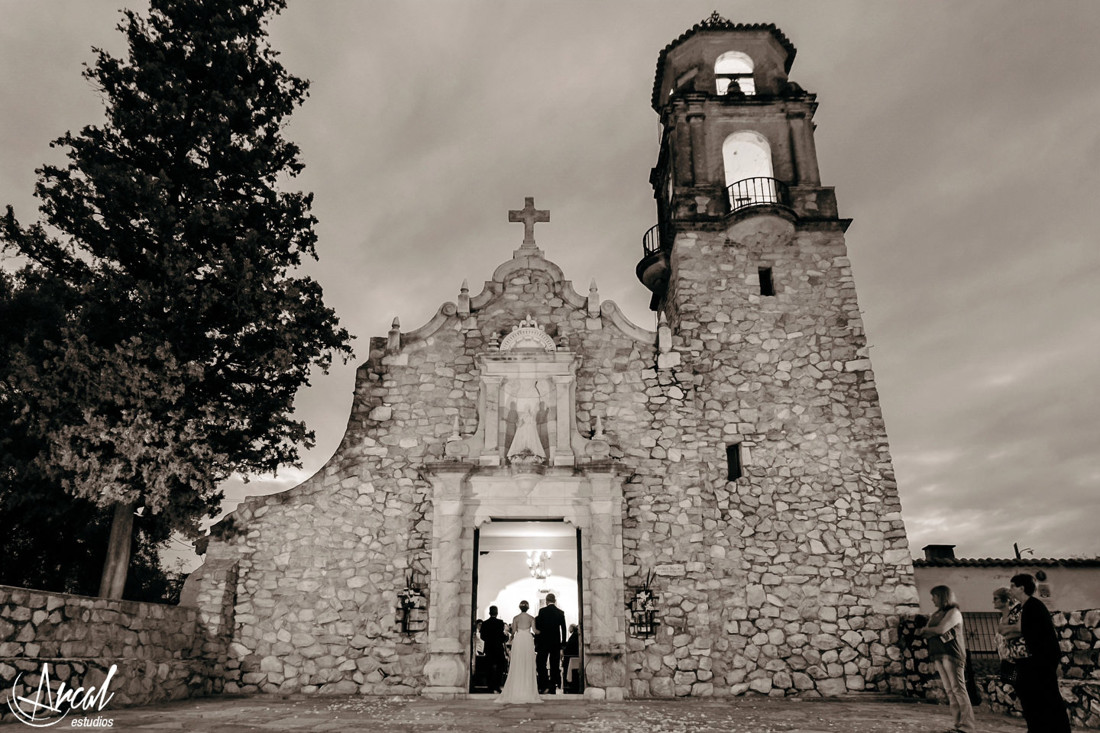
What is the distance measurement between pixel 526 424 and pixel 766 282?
19.2 feet

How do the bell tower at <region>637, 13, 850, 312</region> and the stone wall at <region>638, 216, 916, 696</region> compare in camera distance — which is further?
the bell tower at <region>637, 13, 850, 312</region>

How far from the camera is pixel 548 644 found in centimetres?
1144

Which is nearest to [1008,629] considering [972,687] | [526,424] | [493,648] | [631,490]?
[972,687]

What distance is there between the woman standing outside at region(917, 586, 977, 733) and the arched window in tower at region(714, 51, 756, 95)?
11.9 metres

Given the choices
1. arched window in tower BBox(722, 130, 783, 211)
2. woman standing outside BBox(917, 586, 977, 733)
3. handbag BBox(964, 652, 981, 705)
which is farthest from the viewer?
arched window in tower BBox(722, 130, 783, 211)

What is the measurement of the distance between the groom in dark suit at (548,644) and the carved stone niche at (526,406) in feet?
8.47

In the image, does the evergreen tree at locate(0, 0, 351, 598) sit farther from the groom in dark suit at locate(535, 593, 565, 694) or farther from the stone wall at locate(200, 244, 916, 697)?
the groom in dark suit at locate(535, 593, 565, 694)

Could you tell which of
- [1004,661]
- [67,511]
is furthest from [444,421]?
[1004,661]

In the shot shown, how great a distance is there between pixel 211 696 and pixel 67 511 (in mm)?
3881

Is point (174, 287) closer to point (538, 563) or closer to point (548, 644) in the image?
point (548, 644)

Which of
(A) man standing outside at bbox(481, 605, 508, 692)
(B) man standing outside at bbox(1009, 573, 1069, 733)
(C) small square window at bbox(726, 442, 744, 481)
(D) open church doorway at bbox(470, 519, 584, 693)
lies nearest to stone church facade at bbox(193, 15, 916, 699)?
(C) small square window at bbox(726, 442, 744, 481)

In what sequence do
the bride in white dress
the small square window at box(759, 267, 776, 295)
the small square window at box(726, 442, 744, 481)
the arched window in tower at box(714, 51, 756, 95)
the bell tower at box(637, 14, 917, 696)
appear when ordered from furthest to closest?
the arched window in tower at box(714, 51, 756, 95) → the small square window at box(759, 267, 776, 295) → the small square window at box(726, 442, 744, 481) → the bell tower at box(637, 14, 917, 696) → the bride in white dress

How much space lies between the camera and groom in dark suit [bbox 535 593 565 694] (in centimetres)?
1145

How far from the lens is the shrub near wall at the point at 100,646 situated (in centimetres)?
711
